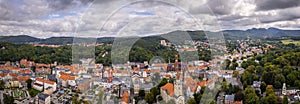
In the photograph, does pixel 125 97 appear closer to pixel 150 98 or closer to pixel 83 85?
pixel 150 98

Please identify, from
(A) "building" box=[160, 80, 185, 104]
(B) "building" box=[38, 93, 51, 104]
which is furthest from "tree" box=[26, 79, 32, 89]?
(A) "building" box=[160, 80, 185, 104]

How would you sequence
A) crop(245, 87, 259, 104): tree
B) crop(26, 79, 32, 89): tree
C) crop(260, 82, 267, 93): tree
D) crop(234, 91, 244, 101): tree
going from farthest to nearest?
crop(26, 79, 32, 89): tree
crop(260, 82, 267, 93): tree
crop(234, 91, 244, 101): tree
crop(245, 87, 259, 104): tree

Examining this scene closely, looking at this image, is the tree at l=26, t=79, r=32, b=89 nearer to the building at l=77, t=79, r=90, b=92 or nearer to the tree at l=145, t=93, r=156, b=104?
the building at l=77, t=79, r=90, b=92

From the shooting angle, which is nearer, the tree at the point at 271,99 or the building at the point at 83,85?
the tree at the point at 271,99

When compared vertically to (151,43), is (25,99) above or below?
below

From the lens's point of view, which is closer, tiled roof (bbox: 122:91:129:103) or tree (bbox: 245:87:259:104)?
tiled roof (bbox: 122:91:129:103)

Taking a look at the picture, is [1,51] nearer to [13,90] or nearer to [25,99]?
[13,90]

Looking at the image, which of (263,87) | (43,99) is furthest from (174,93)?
(43,99)

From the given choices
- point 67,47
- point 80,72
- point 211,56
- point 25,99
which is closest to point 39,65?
point 67,47

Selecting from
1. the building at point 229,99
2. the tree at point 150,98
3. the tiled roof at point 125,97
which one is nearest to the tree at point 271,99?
the building at point 229,99

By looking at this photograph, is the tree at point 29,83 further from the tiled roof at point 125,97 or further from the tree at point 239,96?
the tree at point 239,96

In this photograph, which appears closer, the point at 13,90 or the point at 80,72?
the point at 13,90
